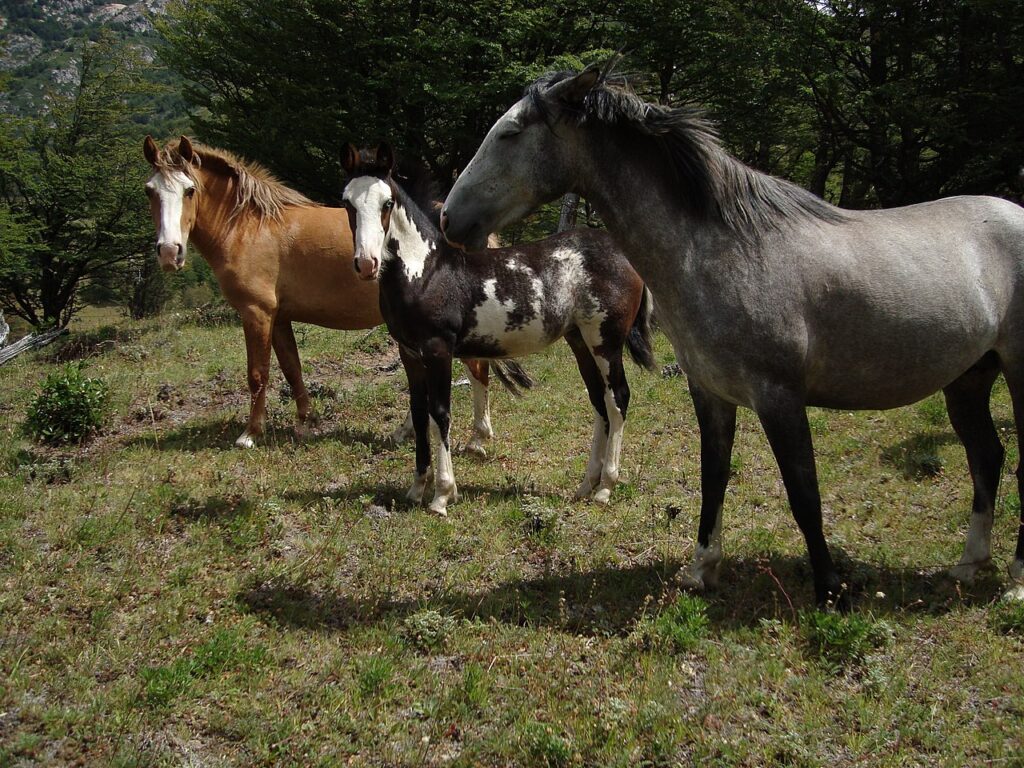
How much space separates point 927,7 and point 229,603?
16795 mm

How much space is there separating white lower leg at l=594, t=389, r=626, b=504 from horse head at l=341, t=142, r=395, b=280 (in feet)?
8.31

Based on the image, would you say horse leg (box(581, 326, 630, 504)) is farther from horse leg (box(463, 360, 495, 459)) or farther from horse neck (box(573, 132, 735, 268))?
horse neck (box(573, 132, 735, 268))

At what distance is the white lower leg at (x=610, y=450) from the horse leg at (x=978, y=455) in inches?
108

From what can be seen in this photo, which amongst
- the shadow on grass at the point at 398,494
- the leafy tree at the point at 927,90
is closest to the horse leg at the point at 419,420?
the shadow on grass at the point at 398,494

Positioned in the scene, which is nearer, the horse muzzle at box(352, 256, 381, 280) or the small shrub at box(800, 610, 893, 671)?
the small shrub at box(800, 610, 893, 671)

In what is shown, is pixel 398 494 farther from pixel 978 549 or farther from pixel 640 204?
pixel 978 549

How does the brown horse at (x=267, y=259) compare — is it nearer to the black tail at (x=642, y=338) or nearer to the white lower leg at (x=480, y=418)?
the white lower leg at (x=480, y=418)

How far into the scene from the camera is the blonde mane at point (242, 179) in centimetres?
750

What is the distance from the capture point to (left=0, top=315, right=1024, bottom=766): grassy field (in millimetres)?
3252

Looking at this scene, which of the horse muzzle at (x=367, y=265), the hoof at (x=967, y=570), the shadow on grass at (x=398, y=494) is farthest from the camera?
the shadow on grass at (x=398, y=494)

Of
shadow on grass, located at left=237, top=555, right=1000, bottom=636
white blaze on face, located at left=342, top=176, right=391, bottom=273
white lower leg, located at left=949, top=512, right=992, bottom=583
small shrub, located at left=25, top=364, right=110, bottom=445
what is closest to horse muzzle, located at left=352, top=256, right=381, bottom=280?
white blaze on face, located at left=342, top=176, right=391, bottom=273

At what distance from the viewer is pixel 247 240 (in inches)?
314

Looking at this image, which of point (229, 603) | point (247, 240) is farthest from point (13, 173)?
point (229, 603)

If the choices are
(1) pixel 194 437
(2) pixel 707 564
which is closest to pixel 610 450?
(2) pixel 707 564
